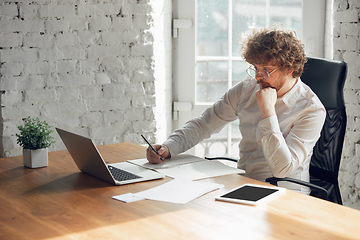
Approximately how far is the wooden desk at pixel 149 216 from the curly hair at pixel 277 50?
59cm

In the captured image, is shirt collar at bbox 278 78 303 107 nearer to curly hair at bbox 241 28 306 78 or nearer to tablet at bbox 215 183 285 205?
curly hair at bbox 241 28 306 78

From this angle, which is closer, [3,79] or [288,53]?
[288,53]

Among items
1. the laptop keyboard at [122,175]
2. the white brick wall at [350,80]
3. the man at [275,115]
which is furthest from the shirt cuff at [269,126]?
the white brick wall at [350,80]

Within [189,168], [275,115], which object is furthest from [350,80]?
[189,168]

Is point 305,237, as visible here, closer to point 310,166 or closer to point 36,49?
point 310,166

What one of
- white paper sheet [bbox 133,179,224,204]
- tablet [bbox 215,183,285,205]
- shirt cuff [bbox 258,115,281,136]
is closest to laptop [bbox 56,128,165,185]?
white paper sheet [bbox 133,179,224,204]

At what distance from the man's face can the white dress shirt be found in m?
0.07

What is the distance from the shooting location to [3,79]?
2373 mm

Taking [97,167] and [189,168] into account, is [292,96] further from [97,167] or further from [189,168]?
[97,167]

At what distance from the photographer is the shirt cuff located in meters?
1.63

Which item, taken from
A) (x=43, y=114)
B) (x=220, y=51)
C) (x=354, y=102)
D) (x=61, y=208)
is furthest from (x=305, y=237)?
(x=220, y=51)

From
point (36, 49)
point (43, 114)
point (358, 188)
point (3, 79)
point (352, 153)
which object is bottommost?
point (358, 188)

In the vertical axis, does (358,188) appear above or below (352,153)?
below

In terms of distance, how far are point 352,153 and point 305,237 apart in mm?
1708
